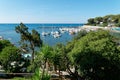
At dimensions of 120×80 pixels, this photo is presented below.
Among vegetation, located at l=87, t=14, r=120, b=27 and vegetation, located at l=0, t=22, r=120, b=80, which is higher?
vegetation, located at l=0, t=22, r=120, b=80

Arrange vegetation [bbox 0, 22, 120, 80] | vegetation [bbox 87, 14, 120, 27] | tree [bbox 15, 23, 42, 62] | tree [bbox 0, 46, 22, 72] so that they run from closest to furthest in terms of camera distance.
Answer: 1. vegetation [bbox 0, 22, 120, 80]
2. tree [bbox 0, 46, 22, 72]
3. tree [bbox 15, 23, 42, 62]
4. vegetation [bbox 87, 14, 120, 27]

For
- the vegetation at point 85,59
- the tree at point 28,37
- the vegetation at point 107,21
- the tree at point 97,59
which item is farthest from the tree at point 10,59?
the vegetation at point 107,21

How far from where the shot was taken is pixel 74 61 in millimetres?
22750

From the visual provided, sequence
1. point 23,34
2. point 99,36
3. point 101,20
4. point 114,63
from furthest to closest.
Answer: point 101,20, point 23,34, point 99,36, point 114,63

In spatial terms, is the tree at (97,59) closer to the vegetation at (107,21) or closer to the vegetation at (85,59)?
the vegetation at (85,59)

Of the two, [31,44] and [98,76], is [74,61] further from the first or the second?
[31,44]

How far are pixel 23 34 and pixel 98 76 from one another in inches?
418

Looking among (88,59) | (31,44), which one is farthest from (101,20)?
(88,59)

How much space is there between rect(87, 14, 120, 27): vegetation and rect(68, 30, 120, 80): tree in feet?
316

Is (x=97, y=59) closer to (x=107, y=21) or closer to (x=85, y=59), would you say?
(x=85, y=59)

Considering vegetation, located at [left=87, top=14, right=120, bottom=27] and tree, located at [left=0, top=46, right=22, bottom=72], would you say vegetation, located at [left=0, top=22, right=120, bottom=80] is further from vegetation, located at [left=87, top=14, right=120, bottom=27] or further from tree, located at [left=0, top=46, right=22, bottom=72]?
vegetation, located at [left=87, top=14, right=120, bottom=27]

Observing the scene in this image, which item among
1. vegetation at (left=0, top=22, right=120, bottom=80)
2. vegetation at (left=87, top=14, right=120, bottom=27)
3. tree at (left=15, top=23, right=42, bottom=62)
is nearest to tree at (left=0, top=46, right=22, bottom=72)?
vegetation at (left=0, top=22, right=120, bottom=80)

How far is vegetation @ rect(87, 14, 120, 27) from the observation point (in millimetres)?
123375

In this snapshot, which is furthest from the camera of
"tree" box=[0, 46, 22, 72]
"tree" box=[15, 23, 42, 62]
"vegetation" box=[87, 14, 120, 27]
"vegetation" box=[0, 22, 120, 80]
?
"vegetation" box=[87, 14, 120, 27]
